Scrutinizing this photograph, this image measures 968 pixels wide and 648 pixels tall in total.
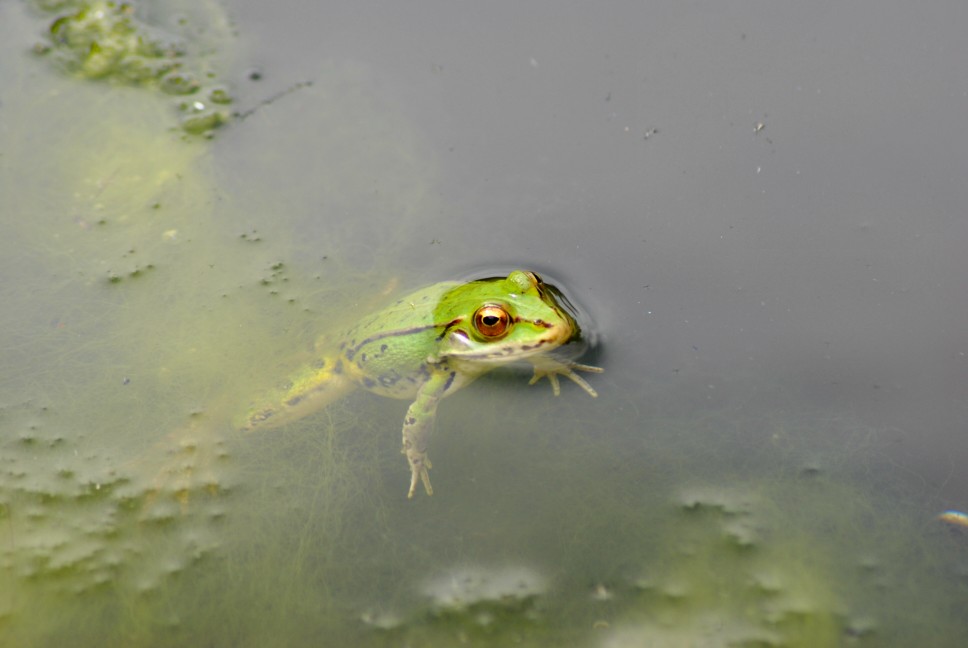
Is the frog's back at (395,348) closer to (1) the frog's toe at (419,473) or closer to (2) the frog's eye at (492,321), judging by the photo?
(2) the frog's eye at (492,321)

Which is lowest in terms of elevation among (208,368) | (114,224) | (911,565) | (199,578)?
(911,565)

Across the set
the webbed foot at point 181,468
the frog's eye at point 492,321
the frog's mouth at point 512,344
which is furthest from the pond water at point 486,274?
the frog's eye at point 492,321

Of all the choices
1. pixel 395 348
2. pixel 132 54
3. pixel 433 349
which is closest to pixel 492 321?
pixel 433 349

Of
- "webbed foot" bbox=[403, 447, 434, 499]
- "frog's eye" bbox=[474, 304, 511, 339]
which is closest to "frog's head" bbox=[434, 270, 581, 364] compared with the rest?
"frog's eye" bbox=[474, 304, 511, 339]

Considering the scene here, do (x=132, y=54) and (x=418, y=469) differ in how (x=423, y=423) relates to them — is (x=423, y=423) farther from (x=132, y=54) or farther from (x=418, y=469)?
(x=132, y=54)

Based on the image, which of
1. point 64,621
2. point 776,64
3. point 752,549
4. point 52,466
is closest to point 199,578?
point 64,621

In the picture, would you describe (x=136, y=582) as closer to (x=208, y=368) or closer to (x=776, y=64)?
(x=208, y=368)

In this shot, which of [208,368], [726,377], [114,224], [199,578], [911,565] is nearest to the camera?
[911,565]
